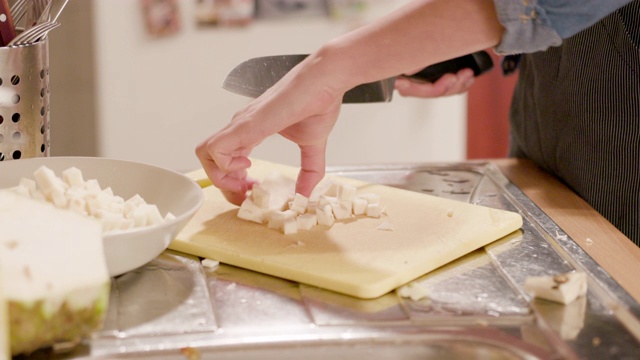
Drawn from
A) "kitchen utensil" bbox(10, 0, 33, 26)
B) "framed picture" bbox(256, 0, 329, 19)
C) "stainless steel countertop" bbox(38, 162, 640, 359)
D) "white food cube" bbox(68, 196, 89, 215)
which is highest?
"kitchen utensil" bbox(10, 0, 33, 26)

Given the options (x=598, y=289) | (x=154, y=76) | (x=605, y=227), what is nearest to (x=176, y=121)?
(x=154, y=76)

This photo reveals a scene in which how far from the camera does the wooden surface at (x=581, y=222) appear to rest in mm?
874

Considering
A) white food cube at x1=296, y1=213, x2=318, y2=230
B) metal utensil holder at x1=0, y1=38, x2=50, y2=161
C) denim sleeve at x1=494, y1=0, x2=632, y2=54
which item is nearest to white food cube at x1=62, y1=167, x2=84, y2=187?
metal utensil holder at x1=0, y1=38, x2=50, y2=161

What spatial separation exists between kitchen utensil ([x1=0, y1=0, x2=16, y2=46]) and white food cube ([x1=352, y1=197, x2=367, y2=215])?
415 millimetres

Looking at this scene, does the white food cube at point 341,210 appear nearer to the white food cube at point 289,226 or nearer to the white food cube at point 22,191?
the white food cube at point 289,226

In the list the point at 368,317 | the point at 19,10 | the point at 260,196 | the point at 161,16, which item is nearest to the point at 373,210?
the point at 260,196

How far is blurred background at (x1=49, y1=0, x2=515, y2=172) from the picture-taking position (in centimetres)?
198

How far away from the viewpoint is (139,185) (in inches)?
36.5

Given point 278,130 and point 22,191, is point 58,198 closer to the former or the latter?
point 22,191

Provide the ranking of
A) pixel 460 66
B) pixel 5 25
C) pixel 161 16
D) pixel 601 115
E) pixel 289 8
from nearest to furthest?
1. pixel 5 25
2. pixel 601 115
3. pixel 460 66
4. pixel 161 16
5. pixel 289 8

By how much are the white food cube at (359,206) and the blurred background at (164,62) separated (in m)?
1.04

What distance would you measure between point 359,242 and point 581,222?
28 centimetres

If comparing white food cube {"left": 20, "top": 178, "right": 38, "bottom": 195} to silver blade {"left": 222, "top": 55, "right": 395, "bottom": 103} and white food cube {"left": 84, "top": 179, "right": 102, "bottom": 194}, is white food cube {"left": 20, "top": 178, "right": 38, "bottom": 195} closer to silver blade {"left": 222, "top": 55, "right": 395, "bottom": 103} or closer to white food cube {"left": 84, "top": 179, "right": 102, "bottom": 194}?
white food cube {"left": 84, "top": 179, "right": 102, "bottom": 194}

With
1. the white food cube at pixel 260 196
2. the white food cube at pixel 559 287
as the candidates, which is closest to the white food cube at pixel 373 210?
the white food cube at pixel 260 196
